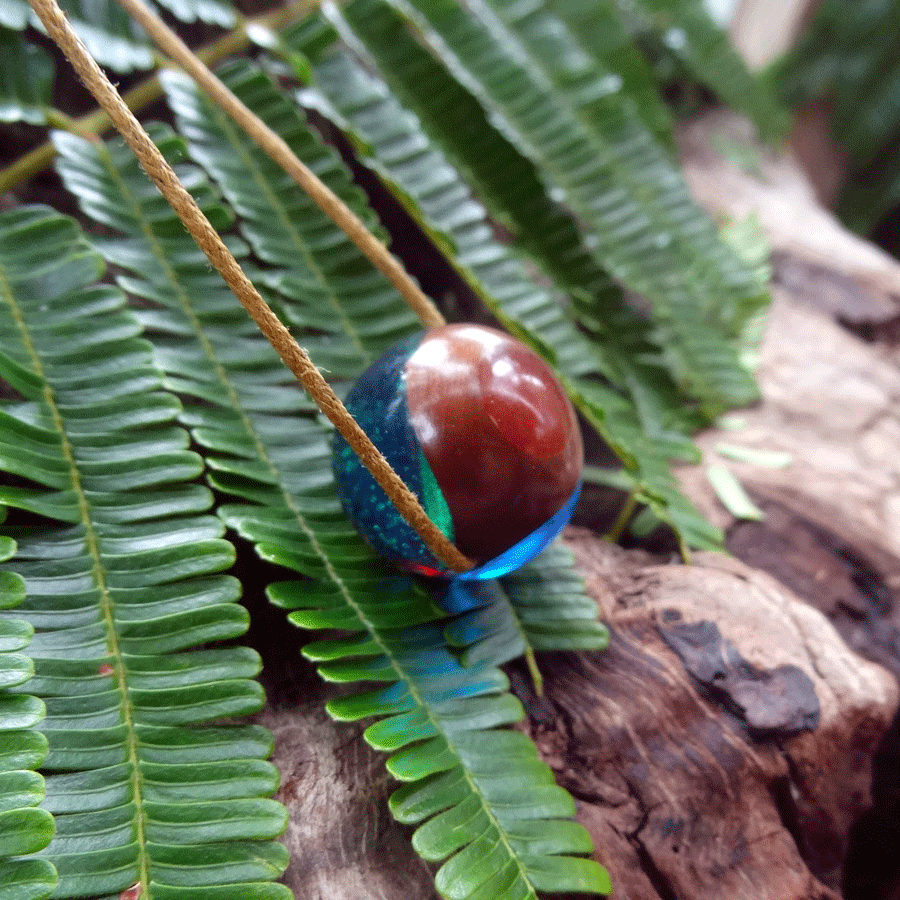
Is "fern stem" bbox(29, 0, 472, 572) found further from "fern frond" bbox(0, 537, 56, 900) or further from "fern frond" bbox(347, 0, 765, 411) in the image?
"fern frond" bbox(347, 0, 765, 411)

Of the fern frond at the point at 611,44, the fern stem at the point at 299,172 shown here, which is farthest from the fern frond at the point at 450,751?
the fern frond at the point at 611,44

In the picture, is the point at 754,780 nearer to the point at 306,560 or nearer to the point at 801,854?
the point at 801,854

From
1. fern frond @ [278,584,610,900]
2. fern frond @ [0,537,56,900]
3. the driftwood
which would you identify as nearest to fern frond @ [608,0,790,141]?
the driftwood

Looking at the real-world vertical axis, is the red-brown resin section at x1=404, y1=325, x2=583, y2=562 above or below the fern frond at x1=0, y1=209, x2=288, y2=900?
above

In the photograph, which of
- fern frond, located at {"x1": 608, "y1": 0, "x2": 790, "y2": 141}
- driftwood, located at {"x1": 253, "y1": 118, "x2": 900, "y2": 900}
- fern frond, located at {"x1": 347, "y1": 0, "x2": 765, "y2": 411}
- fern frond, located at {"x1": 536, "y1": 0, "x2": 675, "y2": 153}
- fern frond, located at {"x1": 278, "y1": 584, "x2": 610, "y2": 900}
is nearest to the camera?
fern frond, located at {"x1": 278, "y1": 584, "x2": 610, "y2": 900}

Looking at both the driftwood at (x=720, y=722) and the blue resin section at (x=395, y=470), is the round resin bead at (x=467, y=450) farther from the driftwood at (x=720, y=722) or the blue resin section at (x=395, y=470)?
the driftwood at (x=720, y=722)

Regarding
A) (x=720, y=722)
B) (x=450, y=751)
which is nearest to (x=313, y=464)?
(x=450, y=751)
